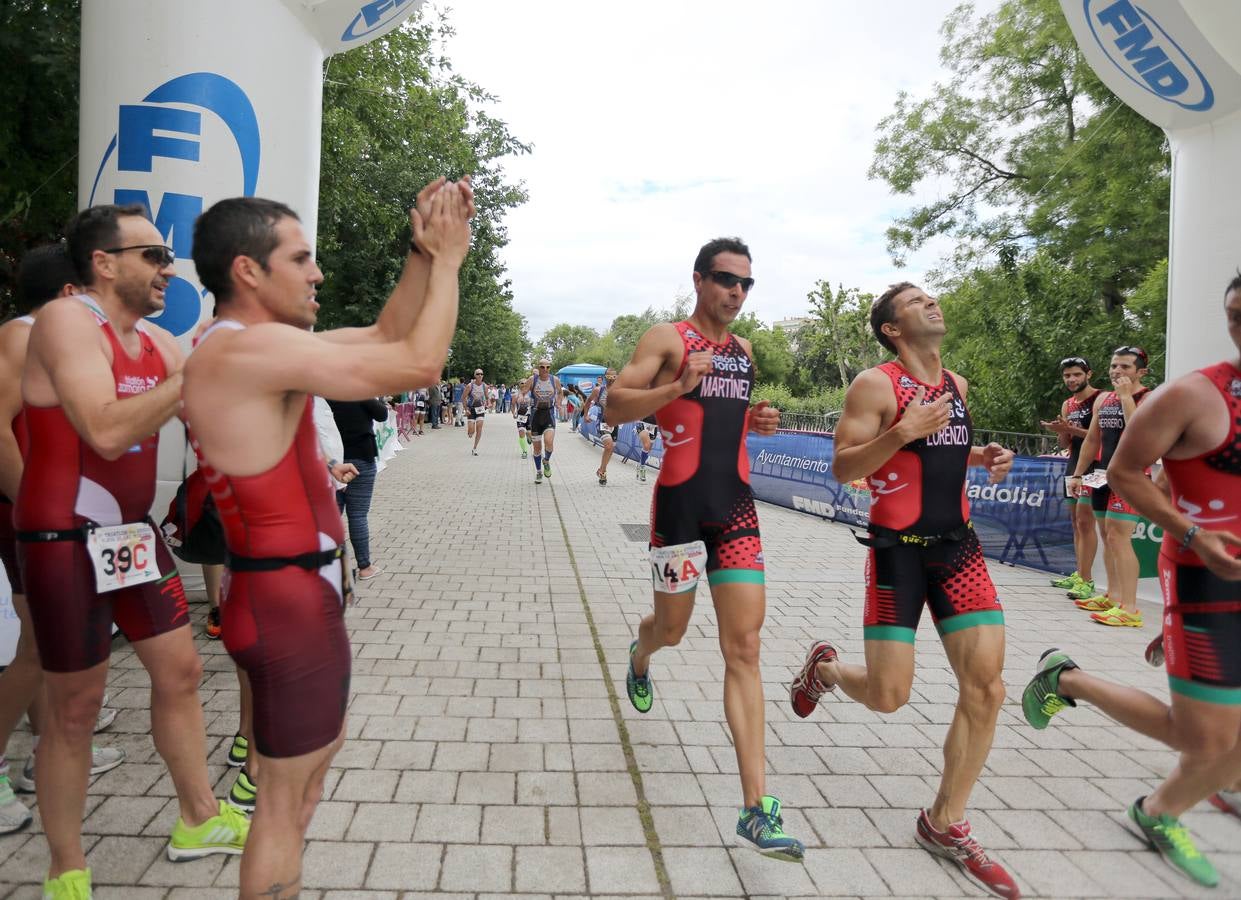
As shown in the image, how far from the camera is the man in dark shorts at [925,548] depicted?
2906mm

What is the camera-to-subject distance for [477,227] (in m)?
21.7

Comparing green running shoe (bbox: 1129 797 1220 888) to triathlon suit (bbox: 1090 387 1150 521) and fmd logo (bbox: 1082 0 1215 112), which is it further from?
fmd logo (bbox: 1082 0 1215 112)

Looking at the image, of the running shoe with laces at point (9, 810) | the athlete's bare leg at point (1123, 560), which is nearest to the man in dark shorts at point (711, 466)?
the running shoe with laces at point (9, 810)

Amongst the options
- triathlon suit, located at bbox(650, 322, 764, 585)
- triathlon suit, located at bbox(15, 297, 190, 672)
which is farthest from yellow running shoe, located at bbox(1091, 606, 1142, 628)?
triathlon suit, located at bbox(15, 297, 190, 672)

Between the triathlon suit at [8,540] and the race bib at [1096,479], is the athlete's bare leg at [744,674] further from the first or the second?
the race bib at [1096,479]

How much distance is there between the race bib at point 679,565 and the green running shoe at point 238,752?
1.84 m

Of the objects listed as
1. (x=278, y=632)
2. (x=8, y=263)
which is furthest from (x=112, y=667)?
(x=8, y=263)

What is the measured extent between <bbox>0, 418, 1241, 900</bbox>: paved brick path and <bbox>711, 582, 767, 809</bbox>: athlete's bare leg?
31 cm

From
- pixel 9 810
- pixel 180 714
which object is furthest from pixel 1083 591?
pixel 9 810

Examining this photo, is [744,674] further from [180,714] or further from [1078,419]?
[1078,419]

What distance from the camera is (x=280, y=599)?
6.23 feet

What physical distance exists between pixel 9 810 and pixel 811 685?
3.16 m

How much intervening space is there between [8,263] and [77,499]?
6.49m

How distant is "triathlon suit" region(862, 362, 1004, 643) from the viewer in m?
3.03
